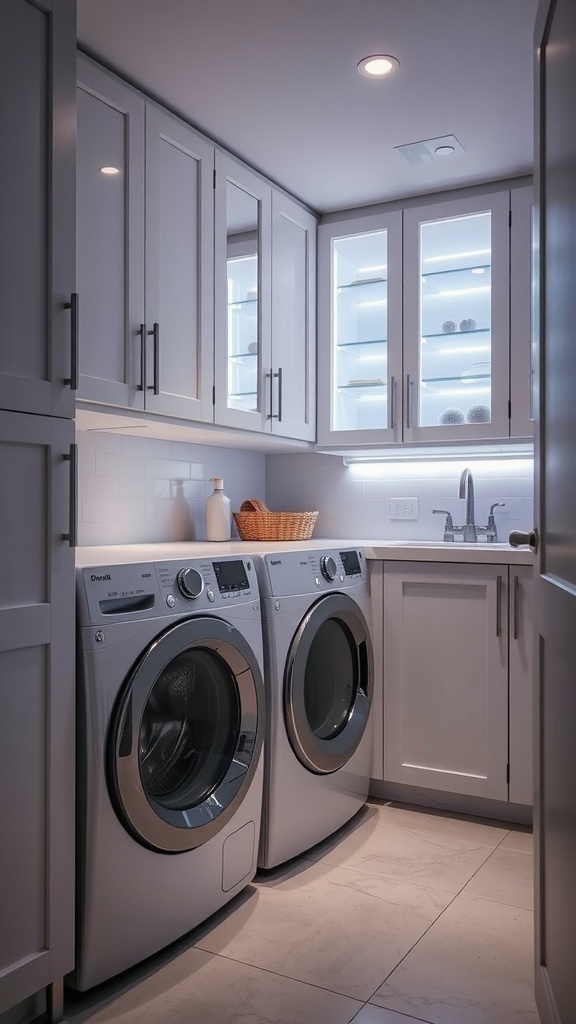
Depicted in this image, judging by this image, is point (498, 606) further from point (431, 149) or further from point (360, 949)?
point (431, 149)

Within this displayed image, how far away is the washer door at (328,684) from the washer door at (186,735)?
202mm

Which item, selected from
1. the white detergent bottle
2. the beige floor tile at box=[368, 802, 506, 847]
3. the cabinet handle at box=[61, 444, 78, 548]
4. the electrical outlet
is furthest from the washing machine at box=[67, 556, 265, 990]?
the electrical outlet

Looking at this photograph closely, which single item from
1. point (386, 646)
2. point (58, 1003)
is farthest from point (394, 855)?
point (58, 1003)

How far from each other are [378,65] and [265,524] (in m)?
1.65

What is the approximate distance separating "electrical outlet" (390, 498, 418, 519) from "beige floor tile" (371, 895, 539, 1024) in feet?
5.33

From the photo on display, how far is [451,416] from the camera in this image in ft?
10.2

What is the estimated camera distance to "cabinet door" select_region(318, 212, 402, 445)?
3.19 metres

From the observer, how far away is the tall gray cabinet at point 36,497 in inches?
60.9

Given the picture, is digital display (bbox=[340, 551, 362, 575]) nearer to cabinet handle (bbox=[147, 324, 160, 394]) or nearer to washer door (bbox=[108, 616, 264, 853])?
washer door (bbox=[108, 616, 264, 853])

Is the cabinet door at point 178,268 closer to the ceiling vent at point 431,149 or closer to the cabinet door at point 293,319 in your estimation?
the cabinet door at point 293,319

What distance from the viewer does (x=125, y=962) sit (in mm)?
1797

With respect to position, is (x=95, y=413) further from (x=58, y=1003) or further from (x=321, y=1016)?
(x=321, y=1016)

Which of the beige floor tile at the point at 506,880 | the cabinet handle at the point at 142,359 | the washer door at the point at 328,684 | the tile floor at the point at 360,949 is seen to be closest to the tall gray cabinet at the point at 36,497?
the tile floor at the point at 360,949

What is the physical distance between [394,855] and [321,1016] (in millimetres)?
854
